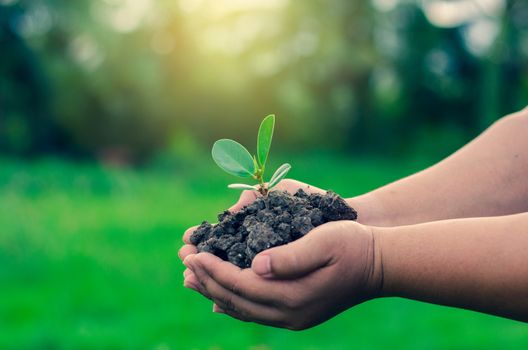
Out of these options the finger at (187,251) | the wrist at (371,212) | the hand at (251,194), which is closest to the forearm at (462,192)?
the wrist at (371,212)

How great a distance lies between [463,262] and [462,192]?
1.91 ft

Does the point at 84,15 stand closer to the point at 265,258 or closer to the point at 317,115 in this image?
the point at 317,115

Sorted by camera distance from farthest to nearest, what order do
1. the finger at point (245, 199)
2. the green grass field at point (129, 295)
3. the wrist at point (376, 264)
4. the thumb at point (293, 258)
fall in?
1. the green grass field at point (129, 295)
2. the finger at point (245, 199)
3. the wrist at point (376, 264)
4. the thumb at point (293, 258)

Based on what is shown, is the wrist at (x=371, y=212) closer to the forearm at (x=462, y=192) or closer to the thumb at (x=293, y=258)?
the forearm at (x=462, y=192)

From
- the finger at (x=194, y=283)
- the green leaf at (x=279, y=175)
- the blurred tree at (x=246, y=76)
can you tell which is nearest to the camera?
the finger at (x=194, y=283)

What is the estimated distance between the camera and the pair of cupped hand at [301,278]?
1468 millimetres

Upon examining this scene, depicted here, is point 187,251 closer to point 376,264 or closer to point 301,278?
point 301,278

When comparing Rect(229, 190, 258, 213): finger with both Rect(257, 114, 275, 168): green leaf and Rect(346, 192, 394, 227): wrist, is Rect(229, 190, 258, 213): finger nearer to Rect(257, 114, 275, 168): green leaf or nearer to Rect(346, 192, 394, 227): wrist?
Rect(257, 114, 275, 168): green leaf

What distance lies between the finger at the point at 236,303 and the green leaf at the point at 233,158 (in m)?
0.37

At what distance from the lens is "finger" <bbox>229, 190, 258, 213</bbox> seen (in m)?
2.01

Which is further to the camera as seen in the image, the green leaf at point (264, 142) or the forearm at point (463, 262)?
the green leaf at point (264, 142)

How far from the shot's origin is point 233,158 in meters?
1.87

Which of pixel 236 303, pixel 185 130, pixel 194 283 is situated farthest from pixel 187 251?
pixel 185 130

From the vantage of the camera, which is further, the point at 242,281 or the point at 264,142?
the point at 264,142
